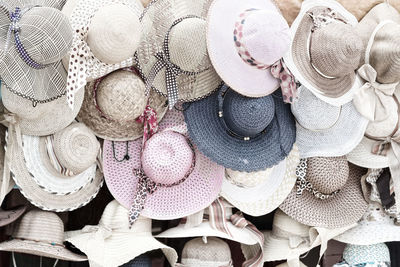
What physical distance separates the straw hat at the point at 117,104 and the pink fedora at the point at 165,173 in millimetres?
60

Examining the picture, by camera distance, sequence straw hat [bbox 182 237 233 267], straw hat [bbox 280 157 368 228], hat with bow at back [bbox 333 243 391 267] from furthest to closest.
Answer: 1. hat with bow at back [bbox 333 243 391 267]
2. straw hat [bbox 280 157 368 228]
3. straw hat [bbox 182 237 233 267]

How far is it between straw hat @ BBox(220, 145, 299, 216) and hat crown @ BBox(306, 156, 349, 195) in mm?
76

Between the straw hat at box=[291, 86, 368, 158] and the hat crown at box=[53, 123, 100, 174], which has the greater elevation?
the hat crown at box=[53, 123, 100, 174]

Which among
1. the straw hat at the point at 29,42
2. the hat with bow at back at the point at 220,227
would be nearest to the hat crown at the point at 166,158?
the hat with bow at back at the point at 220,227

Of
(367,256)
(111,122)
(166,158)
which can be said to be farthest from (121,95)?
(367,256)

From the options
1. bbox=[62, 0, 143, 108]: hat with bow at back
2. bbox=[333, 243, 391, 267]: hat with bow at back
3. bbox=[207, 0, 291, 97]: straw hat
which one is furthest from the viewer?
bbox=[333, 243, 391, 267]: hat with bow at back

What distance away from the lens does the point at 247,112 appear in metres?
2.18

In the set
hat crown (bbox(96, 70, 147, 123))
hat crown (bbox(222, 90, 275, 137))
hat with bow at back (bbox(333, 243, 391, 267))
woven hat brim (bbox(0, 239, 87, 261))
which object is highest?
hat crown (bbox(96, 70, 147, 123))

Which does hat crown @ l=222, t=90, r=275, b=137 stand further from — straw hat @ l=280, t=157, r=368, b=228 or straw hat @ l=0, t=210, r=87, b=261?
straw hat @ l=0, t=210, r=87, b=261

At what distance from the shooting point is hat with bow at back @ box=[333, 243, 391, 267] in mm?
2656

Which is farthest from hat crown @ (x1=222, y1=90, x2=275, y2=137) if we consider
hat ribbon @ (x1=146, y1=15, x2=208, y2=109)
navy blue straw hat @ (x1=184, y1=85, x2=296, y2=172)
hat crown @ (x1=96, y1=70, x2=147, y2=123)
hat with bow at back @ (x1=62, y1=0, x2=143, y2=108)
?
hat with bow at back @ (x1=62, y1=0, x2=143, y2=108)

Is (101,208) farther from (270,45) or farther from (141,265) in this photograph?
(270,45)

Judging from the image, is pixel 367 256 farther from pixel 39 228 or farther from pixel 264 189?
pixel 39 228

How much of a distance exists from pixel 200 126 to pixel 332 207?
786 mm
